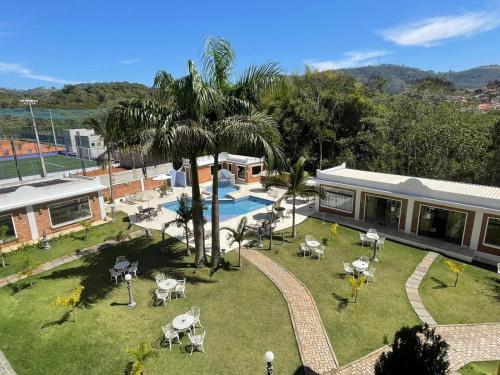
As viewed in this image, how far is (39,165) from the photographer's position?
1793 inches

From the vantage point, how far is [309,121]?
37.2m

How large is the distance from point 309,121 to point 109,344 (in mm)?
33202

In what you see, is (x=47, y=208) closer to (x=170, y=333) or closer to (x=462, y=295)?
(x=170, y=333)

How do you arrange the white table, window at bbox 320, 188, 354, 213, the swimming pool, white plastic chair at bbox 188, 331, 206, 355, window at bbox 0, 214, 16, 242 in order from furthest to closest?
the swimming pool
window at bbox 320, 188, 354, 213
window at bbox 0, 214, 16, 242
the white table
white plastic chair at bbox 188, 331, 206, 355

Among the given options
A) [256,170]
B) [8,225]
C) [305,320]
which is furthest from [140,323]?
[256,170]

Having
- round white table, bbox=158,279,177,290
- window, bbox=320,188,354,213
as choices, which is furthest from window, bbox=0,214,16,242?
window, bbox=320,188,354,213

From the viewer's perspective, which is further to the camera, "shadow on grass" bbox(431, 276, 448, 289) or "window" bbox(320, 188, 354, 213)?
"window" bbox(320, 188, 354, 213)

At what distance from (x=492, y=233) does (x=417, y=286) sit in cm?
686

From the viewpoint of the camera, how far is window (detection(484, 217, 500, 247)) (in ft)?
52.0

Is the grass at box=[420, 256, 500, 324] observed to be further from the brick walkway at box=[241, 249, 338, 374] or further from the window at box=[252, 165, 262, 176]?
the window at box=[252, 165, 262, 176]

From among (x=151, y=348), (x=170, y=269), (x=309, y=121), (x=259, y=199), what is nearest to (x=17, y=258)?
(x=170, y=269)

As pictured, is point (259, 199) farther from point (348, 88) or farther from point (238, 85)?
point (348, 88)

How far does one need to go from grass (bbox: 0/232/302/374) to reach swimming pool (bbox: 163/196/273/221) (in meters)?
9.82

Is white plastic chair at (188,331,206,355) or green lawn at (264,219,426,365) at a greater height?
white plastic chair at (188,331,206,355)
